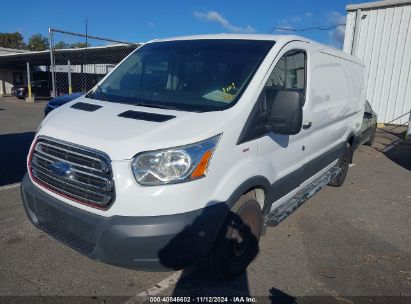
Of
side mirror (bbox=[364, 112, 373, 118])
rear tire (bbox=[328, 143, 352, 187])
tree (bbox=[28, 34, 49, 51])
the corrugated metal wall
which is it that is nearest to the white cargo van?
rear tire (bbox=[328, 143, 352, 187])

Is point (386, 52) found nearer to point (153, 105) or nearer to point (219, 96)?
point (219, 96)

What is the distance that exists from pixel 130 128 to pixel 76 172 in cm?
52

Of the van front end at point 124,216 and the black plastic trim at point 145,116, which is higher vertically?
the black plastic trim at point 145,116

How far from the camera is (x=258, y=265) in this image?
3496 millimetres

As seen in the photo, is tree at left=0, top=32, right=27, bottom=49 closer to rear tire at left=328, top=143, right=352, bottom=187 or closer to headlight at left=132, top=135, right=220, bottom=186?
rear tire at left=328, top=143, right=352, bottom=187

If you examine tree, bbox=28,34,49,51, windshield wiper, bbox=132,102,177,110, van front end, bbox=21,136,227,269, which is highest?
tree, bbox=28,34,49,51

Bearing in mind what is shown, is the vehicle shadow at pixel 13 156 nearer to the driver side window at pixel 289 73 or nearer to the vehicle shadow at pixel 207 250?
the vehicle shadow at pixel 207 250

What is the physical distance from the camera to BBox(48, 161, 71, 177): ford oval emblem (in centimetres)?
272

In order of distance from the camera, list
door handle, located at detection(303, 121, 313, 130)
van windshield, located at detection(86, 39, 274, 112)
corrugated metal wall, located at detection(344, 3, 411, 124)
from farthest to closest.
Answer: corrugated metal wall, located at detection(344, 3, 411, 124)
door handle, located at detection(303, 121, 313, 130)
van windshield, located at detection(86, 39, 274, 112)

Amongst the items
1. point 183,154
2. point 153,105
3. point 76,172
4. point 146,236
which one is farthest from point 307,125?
point 76,172

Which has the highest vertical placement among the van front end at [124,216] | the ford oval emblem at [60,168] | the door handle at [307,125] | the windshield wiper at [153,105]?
the windshield wiper at [153,105]

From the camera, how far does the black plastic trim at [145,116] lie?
277 cm

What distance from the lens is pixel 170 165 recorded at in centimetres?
249

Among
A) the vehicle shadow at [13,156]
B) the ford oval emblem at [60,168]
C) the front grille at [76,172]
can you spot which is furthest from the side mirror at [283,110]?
the vehicle shadow at [13,156]
